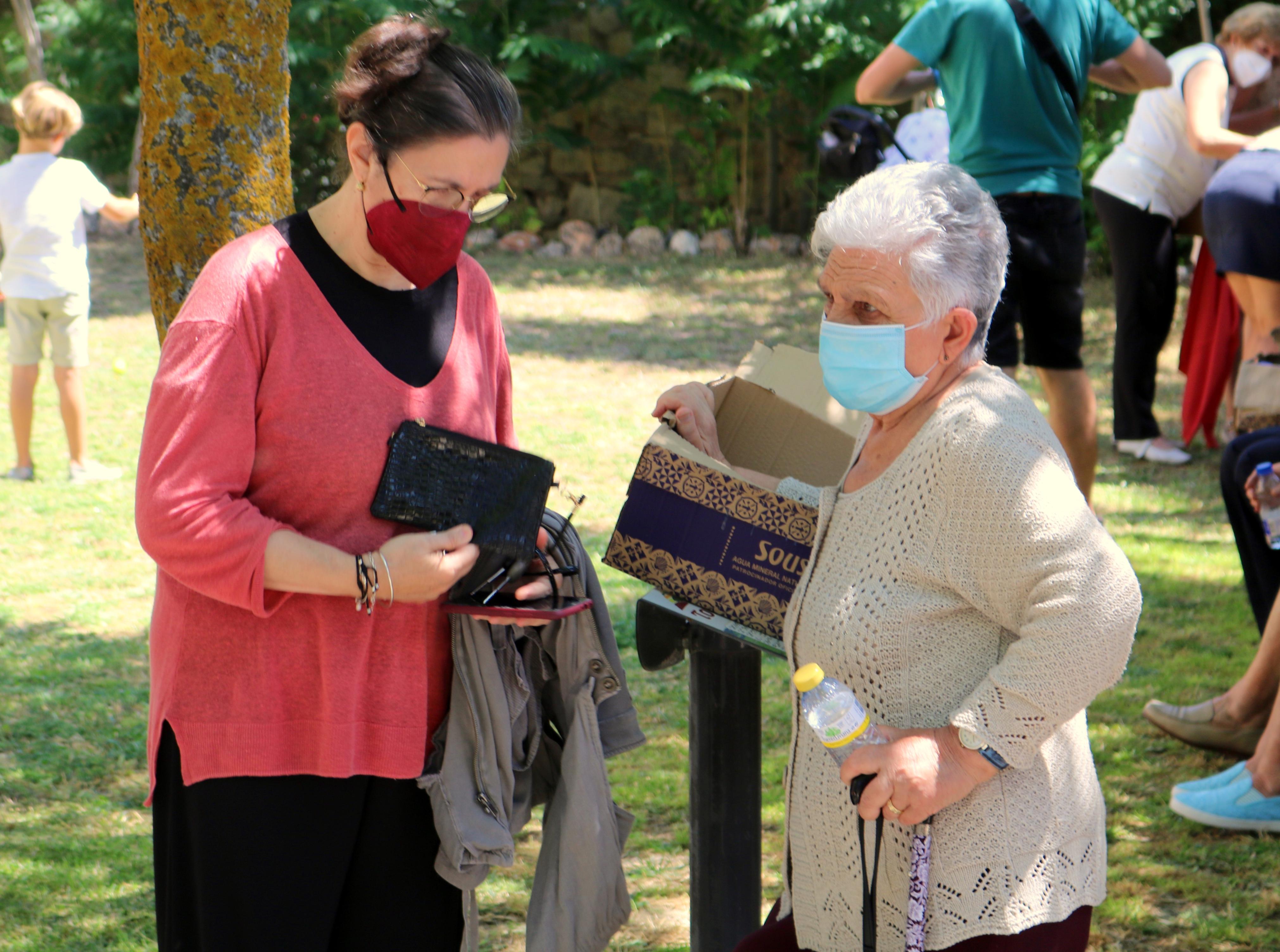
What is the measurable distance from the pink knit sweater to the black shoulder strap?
3.71m

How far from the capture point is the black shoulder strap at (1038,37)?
4902mm

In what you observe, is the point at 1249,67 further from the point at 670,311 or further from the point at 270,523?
the point at 670,311

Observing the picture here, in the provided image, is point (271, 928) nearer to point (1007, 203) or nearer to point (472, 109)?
point (472, 109)

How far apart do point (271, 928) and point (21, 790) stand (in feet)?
7.39

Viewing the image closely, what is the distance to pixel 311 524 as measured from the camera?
1903mm

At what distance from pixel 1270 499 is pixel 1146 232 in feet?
13.8

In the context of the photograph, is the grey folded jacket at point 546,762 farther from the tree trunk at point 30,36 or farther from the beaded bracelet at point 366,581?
the tree trunk at point 30,36

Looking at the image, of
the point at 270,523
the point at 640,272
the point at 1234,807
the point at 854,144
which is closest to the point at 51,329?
the point at 854,144

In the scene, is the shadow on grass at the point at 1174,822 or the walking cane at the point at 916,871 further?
the shadow on grass at the point at 1174,822

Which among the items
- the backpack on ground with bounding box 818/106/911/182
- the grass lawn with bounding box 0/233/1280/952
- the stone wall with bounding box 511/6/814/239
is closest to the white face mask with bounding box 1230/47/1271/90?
the backpack on ground with bounding box 818/106/911/182

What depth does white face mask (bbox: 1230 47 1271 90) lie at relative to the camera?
19.3 ft

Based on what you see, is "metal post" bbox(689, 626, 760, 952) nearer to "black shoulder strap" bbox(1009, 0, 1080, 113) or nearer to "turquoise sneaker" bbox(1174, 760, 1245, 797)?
"turquoise sneaker" bbox(1174, 760, 1245, 797)

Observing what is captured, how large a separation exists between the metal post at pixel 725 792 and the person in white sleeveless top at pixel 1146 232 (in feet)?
17.0

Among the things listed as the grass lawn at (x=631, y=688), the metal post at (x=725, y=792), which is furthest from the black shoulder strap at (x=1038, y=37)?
the metal post at (x=725, y=792)
